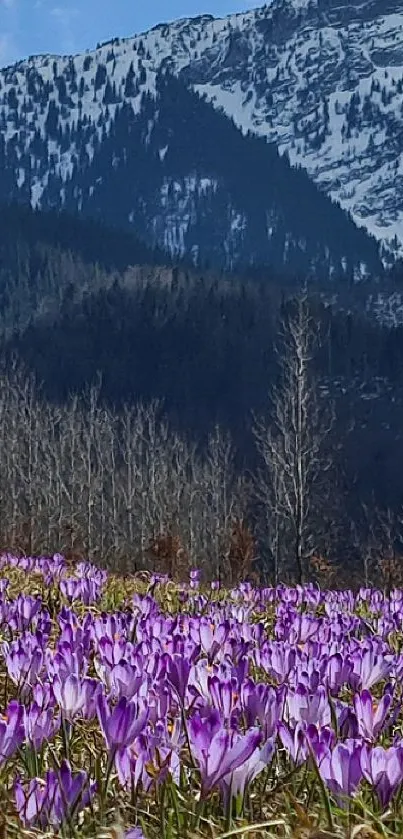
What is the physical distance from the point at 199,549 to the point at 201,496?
7120mm

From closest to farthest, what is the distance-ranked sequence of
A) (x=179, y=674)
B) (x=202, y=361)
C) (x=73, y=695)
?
(x=73, y=695)
(x=179, y=674)
(x=202, y=361)

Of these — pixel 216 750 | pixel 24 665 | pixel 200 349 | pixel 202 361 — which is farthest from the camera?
pixel 200 349

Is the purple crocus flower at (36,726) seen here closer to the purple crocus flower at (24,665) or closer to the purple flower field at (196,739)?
the purple flower field at (196,739)

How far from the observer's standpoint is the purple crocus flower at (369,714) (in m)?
1.95

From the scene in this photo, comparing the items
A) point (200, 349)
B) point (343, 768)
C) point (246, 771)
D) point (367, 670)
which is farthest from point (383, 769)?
point (200, 349)

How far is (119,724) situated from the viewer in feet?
5.53

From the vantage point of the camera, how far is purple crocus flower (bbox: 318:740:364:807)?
1560 mm

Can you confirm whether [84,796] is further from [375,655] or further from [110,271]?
[110,271]

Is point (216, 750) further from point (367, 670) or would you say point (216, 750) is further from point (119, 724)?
point (367, 670)

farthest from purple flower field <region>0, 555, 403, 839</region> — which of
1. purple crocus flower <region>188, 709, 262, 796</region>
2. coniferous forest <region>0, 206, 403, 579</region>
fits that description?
coniferous forest <region>0, 206, 403, 579</region>

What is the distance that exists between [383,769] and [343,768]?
0.07 metres

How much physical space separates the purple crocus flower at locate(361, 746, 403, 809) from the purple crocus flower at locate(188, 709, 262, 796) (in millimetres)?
190

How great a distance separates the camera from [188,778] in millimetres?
1974

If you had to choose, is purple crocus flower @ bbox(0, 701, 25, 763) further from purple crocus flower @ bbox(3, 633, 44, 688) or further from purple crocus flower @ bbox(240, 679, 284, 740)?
purple crocus flower @ bbox(3, 633, 44, 688)
